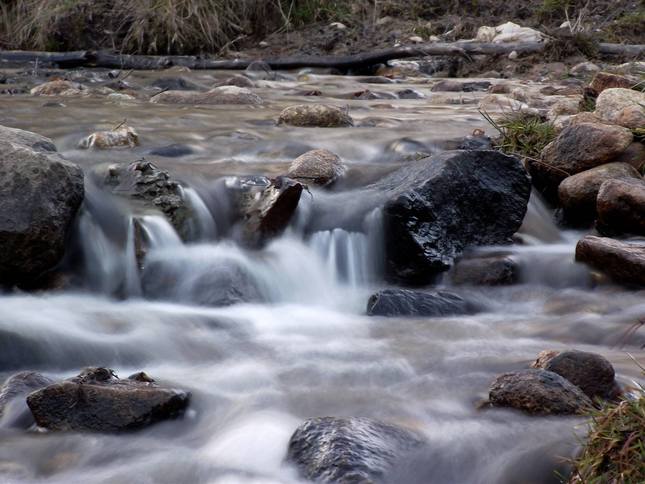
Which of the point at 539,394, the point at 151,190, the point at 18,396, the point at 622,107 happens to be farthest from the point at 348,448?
the point at 622,107

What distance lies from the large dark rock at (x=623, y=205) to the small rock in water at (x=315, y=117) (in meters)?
2.61

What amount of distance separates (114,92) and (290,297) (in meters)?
5.51

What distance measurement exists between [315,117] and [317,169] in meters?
1.67

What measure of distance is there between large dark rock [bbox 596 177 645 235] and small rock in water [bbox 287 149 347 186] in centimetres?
142

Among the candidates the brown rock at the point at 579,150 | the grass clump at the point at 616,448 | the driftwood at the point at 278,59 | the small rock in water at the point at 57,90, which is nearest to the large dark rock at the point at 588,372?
the grass clump at the point at 616,448

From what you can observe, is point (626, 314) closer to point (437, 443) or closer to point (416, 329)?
point (416, 329)

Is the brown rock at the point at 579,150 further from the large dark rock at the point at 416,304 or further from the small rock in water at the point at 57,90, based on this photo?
the small rock in water at the point at 57,90

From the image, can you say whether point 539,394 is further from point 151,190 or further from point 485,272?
point 151,190

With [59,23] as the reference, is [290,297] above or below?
below

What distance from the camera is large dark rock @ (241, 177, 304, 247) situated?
408 cm

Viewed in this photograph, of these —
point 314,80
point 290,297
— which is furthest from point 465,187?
point 314,80

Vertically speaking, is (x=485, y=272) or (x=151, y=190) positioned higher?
(x=151, y=190)

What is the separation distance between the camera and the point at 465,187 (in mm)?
4113

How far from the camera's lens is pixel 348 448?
6.95 ft
